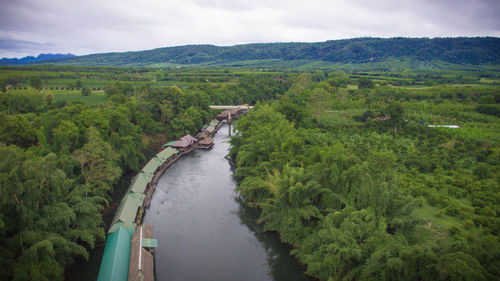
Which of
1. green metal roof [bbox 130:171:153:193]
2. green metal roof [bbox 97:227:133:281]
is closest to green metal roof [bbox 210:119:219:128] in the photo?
green metal roof [bbox 130:171:153:193]

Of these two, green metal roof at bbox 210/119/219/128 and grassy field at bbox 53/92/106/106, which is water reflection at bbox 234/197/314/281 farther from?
grassy field at bbox 53/92/106/106

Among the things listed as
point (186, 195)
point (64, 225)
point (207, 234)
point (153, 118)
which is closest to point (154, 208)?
point (186, 195)

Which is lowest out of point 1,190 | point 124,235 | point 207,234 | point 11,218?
point 207,234

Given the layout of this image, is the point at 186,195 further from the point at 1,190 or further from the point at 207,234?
the point at 1,190

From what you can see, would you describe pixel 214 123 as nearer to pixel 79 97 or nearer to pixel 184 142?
pixel 184 142

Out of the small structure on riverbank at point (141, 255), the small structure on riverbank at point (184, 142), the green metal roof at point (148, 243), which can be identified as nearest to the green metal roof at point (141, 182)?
the small structure on riverbank at point (141, 255)

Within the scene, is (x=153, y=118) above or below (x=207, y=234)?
above
